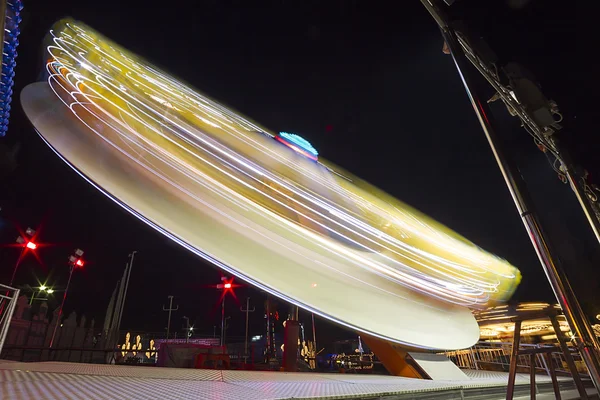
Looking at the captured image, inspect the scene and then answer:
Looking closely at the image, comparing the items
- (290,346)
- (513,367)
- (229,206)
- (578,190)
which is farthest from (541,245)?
(290,346)

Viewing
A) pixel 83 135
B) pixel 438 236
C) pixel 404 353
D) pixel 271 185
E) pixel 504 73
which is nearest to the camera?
pixel 504 73

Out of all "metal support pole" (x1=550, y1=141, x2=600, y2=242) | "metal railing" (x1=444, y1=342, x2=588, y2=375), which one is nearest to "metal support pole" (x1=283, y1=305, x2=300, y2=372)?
"metal support pole" (x1=550, y1=141, x2=600, y2=242)

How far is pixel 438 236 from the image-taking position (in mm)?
7523

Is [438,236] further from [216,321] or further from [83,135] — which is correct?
[216,321]

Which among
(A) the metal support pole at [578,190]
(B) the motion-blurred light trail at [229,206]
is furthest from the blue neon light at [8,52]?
(A) the metal support pole at [578,190]

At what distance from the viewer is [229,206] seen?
17.6 feet

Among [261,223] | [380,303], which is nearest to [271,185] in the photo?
[261,223]

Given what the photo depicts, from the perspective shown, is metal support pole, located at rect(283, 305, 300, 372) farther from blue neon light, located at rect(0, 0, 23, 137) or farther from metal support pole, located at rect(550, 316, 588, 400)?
blue neon light, located at rect(0, 0, 23, 137)

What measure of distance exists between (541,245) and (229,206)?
452 cm

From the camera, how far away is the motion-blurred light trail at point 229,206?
15.3 feet

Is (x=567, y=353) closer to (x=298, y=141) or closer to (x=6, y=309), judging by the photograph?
(x=6, y=309)

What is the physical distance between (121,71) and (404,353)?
7621 millimetres

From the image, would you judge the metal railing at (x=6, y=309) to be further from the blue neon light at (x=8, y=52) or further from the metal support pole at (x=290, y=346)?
the metal support pole at (x=290, y=346)

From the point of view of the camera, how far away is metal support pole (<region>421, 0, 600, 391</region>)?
4.82ft
